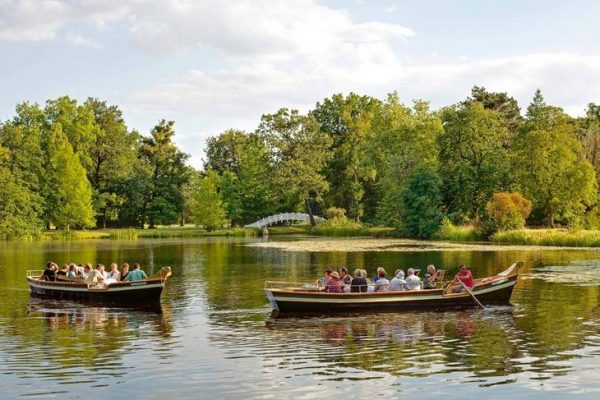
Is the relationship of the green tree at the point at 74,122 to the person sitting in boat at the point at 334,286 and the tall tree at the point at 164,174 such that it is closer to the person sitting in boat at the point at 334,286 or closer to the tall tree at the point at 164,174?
the tall tree at the point at 164,174

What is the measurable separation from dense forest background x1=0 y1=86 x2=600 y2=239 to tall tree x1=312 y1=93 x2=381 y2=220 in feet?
0.64

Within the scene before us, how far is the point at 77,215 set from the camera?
94.2m

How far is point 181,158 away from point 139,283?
8431cm

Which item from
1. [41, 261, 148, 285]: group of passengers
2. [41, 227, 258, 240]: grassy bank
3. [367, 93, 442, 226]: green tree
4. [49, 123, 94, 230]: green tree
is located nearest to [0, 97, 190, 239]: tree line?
[49, 123, 94, 230]: green tree

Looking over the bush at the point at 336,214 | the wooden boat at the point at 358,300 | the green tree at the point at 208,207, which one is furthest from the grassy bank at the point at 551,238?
the green tree at the point at 208,207

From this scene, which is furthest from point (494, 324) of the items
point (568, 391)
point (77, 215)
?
point (77, 215)

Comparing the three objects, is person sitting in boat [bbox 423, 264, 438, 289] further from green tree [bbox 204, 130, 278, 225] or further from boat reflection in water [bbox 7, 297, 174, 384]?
green tree [bbox 204, 130, 278, 225]

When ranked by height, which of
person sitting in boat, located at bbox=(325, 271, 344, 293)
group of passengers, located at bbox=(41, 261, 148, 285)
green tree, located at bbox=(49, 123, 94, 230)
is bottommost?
person sitting in boat, located at bbox=(325, 271, 344, 293)

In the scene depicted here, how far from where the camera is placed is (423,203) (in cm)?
7650

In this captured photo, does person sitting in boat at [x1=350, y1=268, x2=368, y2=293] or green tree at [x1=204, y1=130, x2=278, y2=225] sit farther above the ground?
green tree at [x1=204, y1=130, x2=278, y2=225]

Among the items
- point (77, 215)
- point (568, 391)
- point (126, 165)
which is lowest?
point (568, 391)

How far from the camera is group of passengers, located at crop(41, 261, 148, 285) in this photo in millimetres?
28750

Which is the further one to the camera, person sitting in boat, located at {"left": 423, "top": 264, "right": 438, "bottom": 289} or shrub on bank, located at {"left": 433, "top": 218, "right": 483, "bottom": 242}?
shrub on bank, located at {"left": 433, "top": 218, "right": 483, "bottom": 242}

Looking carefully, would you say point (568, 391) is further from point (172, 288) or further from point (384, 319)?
point (172, 288)
